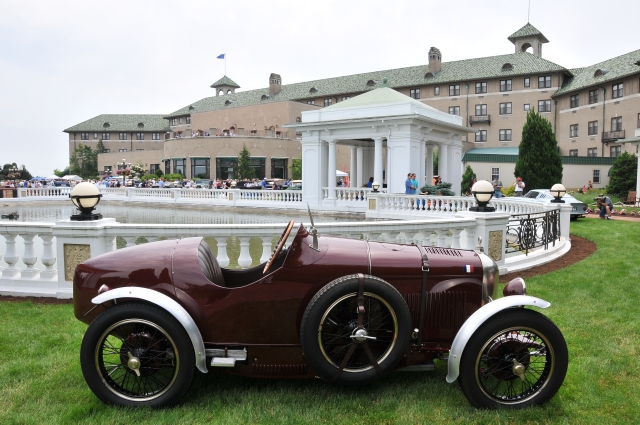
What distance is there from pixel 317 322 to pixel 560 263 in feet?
29.8

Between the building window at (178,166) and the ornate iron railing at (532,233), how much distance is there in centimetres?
6087

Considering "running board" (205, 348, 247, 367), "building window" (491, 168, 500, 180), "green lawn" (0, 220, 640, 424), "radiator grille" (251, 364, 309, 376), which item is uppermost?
"building window" (491, 168, 500, 180)

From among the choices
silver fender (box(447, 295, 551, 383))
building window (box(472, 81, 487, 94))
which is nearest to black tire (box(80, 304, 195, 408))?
silver fender (box(447, 295, 551, 383))

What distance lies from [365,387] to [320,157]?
81.9ft

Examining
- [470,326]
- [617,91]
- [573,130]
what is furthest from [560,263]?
[573,130]

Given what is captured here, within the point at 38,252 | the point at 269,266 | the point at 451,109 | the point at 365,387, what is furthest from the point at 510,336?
the point at 451,109

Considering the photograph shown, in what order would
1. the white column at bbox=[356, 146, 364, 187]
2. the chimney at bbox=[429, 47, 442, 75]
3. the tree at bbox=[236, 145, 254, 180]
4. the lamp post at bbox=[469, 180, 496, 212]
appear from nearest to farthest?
1. the lamp post at bbox=[469, 180, 496, 212]
2. the white column at bbox=[356, 146, 364, 187]
3. the tree at bbox=[236, 145, 254, 180]
4. the chimney at bbox=[429, 47, 442, 75]

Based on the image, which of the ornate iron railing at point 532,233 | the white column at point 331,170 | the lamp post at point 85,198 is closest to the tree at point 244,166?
the white column at point 331,170

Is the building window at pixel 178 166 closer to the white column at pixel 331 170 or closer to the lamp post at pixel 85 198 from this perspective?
the white column at pixel 331 170

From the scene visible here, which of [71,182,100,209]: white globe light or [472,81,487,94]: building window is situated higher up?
[472,81,487,94]: building window

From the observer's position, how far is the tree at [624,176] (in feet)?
116

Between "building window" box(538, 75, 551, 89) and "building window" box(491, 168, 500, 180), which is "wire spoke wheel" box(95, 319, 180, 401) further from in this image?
"building window" box(538, 75, 551, 89)

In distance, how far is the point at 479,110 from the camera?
64.4 m

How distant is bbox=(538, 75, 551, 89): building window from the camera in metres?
60.2
